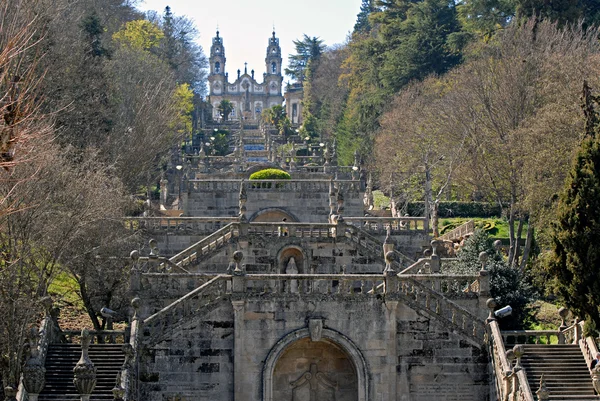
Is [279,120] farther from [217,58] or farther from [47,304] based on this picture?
[47,304]

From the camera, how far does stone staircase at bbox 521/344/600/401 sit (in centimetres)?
2873

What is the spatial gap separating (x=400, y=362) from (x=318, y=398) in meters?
2.67

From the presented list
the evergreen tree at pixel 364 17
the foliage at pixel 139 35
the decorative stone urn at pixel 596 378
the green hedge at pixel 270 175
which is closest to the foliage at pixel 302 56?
the evergreen tree at pixel 364 17

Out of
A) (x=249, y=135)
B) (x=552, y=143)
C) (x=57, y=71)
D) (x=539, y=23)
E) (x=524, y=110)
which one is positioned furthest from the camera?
(x=249, y=135)

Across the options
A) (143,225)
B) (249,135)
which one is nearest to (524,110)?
(143,225)

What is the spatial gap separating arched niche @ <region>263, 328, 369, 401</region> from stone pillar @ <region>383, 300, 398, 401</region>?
0.66 metres

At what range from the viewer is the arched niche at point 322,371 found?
30.2m

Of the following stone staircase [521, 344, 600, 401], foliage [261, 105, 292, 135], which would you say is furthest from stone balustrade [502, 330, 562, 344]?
foliage [261, 105, 292, 135]

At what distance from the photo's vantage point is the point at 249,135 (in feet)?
388

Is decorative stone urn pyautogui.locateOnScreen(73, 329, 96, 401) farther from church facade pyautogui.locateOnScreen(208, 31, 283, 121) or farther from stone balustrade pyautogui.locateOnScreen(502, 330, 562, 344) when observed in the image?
church facade pyautogui.locateOnScreen(208, 31, 283, 121)

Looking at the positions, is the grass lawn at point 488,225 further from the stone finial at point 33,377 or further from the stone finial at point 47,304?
the stone finial at point 33,377

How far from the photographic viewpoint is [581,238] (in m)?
29.7

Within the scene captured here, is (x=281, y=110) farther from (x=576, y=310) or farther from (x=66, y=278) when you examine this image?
(x=576, y=310)

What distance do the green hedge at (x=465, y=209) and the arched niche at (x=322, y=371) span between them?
2899cm
